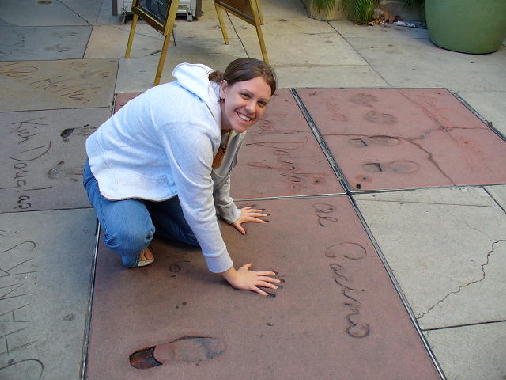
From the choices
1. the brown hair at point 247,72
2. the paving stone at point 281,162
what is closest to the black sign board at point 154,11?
the paving stone at point 281,162

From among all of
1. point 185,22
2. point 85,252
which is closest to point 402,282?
point 85,252

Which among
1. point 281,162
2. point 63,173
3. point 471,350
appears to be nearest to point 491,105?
point 281,162

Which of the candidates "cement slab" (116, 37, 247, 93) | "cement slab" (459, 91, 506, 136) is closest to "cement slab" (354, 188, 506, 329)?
"cement slab" (459, 91, 506, 136)

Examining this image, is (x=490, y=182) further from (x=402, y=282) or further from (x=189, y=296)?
(x=189, y=296)

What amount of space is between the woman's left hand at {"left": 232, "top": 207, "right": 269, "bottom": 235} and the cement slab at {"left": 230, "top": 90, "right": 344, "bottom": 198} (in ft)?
0.56

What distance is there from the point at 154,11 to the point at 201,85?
2403 millimetres

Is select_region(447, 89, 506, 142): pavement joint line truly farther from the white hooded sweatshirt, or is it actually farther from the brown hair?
the brown hair

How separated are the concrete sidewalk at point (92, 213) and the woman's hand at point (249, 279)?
0.56 m

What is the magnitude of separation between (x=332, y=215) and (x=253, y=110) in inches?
40.0

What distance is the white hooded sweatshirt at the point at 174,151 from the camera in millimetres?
1810

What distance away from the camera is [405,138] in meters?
3.37

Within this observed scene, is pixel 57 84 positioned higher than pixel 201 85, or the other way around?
pixel 201 85

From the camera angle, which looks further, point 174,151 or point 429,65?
point 429,65

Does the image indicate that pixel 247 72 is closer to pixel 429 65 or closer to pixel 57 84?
pixel 57 84
